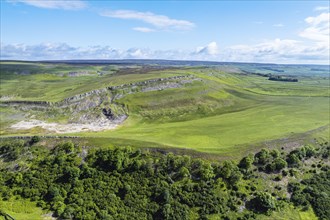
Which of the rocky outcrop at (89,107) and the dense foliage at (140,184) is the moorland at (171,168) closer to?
the dense foliage at (140,184)

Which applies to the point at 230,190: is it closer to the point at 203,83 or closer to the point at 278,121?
the point at 278,121

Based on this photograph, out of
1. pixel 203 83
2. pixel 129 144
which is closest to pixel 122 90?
pixel 203 83

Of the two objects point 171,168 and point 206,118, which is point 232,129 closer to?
point 206,118

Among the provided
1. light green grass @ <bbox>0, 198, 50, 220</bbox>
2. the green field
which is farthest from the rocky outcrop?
light green grass @ <bbox>0, 198, 50, 220</bbox>

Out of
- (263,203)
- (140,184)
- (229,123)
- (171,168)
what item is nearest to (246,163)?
(263,203)

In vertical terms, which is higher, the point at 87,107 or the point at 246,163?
the point at 87,107
